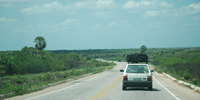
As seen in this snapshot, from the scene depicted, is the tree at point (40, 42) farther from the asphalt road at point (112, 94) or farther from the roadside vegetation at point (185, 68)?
the asphalt road at point (112, 94)

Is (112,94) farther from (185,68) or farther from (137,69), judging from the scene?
(185,68)

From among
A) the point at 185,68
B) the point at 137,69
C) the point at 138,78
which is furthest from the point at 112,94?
the point at 185,68

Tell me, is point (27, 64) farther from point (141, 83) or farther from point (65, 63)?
Result: point (141, 83)

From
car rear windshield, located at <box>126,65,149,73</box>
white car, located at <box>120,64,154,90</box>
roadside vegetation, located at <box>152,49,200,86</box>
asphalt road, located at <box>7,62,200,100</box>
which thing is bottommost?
roadside vegetation, located at <box>152,49,200,86</box>

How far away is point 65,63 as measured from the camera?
9894cm

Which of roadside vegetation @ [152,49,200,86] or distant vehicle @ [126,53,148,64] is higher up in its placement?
distant vehicle @ [126,53,148,64]

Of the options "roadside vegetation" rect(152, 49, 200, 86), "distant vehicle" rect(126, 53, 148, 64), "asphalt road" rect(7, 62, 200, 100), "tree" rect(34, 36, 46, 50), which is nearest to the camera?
"asphalt road" rect(7, 62, 200, 100)

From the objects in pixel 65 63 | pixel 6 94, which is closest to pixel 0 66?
pixel 65 63

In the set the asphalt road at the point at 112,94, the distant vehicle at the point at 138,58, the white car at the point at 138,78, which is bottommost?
the asphalt road at the point at 112,94

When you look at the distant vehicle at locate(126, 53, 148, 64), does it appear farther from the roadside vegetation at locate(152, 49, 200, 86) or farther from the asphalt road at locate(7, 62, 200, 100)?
the asphalt road at locate(7, 62, 200, 100)

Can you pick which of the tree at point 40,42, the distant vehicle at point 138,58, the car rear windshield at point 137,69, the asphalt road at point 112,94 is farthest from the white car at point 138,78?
the tree at point 40,42

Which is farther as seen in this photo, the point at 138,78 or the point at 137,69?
the point at 137,69

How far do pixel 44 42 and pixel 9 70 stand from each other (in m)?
73.9

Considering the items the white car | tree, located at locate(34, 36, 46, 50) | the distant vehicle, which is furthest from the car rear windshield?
tree, located at locate(34, 36, 46, 50)
